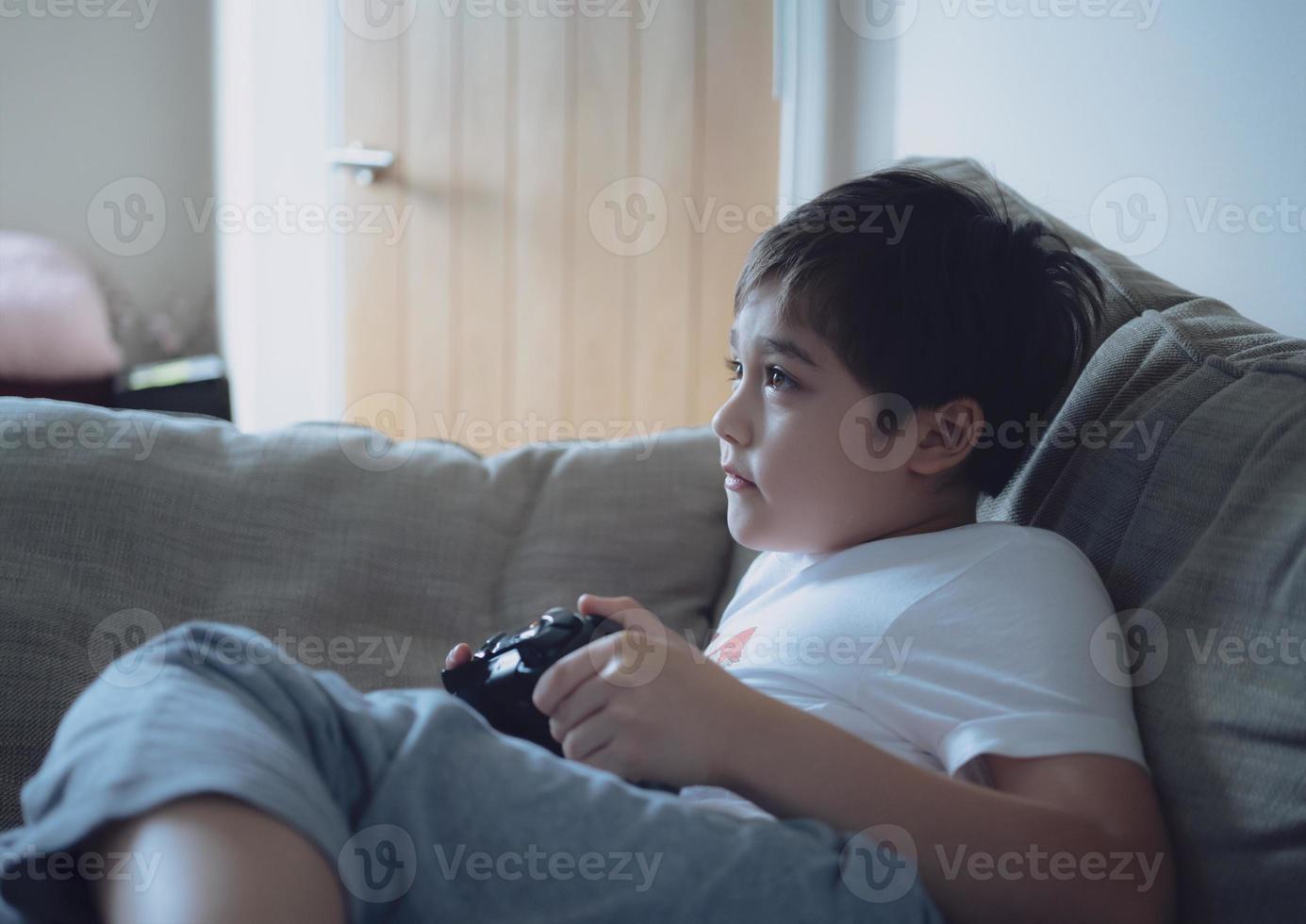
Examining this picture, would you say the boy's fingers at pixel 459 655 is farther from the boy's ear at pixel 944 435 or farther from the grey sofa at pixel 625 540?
the boy's ear at pixel 944 435

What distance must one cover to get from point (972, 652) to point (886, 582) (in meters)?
0.09

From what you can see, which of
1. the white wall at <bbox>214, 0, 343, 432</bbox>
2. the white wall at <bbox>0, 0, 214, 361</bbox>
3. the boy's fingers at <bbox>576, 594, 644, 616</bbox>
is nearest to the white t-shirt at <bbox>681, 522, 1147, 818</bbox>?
the boy's fingers at <bbox>576, 594, 644, 616</bbox>

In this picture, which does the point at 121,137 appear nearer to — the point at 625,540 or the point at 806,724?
the point at 625,540

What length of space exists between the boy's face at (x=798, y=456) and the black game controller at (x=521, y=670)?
0.60 feet

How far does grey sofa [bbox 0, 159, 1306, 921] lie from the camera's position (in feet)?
2.08

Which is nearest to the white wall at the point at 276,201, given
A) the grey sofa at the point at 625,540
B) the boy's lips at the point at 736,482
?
the grey sofa at the point at 625,540

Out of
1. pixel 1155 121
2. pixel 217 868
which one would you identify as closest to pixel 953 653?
pixel 217 868

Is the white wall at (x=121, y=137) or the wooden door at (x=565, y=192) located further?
the white wall at (x=121, y=137)

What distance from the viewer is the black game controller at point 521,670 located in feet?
2.39

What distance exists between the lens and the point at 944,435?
879 millimetres

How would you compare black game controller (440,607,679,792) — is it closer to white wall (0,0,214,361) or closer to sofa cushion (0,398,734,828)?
sofa cushion (0,398,734,828)

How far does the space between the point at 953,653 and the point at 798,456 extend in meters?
0.20

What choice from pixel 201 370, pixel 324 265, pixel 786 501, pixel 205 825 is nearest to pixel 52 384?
pixel 201 370

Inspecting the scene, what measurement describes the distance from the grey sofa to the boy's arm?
1.4 inches
